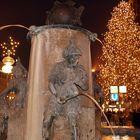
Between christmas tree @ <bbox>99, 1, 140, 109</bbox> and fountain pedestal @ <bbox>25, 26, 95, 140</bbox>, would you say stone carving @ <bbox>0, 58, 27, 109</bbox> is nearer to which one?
fountain pedestal @ <bbox>25, 26, 95, 140</bbox>

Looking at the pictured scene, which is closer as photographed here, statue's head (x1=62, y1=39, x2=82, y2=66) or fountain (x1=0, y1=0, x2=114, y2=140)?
statue's head (x1=62, y1=39, x2=82, y2=66)

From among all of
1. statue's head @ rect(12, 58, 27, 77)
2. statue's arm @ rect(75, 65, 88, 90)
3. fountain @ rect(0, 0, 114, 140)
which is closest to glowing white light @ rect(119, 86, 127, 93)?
fountain @ rect(0, 0, 114, 140)

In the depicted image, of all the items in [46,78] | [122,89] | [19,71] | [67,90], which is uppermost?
[122,89]

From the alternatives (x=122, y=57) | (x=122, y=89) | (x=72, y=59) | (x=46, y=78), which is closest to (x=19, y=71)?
(x=46, y=78)

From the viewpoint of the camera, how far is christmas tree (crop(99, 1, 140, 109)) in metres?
38.2

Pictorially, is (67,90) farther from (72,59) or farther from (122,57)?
Answer: (122,57)

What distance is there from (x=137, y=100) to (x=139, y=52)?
562 cm

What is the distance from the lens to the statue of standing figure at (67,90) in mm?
7059

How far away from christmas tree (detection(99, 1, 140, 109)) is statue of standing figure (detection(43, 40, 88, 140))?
30967 mm

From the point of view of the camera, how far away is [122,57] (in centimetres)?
3900

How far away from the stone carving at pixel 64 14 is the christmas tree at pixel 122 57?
29.8 m

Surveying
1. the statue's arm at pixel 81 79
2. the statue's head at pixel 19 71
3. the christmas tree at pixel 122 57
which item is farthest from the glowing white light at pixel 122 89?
the statue's arm at pixel 81 79

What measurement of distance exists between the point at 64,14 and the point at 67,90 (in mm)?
2159

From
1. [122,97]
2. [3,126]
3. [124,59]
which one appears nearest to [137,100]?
[122,97]
